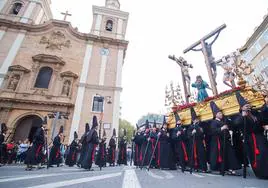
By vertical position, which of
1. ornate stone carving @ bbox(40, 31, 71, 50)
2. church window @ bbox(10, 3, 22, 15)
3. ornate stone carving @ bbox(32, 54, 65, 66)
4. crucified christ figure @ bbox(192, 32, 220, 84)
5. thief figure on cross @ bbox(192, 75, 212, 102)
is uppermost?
church window @ bbox(10, 3, 22, 15)

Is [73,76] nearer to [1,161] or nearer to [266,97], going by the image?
[1,161]

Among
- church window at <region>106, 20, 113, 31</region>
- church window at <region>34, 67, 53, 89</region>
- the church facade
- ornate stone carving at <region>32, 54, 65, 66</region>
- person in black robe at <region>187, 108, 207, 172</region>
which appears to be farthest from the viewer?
church window at <region>106, 20, 113, 31</region>

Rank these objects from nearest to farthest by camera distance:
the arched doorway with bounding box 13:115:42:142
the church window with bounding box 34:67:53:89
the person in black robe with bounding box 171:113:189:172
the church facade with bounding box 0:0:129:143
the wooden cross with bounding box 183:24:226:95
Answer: the person in black robe with bounding box 171:113:189:172, the wooden cross with bounding box 183:24:226:95, the arched doorway with bounding box 13:115:42:142, the church facade with bounding box 0:0:129:143, the church window with bounding box 34:67:53:89

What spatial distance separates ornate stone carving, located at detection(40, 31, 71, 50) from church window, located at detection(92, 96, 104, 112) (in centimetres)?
870

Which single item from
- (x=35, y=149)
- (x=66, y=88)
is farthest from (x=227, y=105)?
(x=66, y=88)

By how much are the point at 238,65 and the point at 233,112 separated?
89.5 inches

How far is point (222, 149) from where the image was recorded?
5262 mm

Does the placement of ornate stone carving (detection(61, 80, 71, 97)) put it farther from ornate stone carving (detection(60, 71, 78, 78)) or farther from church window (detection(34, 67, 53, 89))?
church window (detection(34, 67, 53, 89))

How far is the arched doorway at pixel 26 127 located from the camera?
18.2m

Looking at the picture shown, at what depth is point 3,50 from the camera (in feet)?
69.9

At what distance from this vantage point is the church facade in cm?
1855

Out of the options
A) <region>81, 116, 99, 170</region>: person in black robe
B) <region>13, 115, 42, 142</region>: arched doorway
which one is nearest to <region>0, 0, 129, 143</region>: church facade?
<region>13, 115, 42, 142</region>: arched doorway

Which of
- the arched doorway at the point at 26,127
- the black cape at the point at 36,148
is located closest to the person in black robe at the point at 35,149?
the black cape at the point at 36,148

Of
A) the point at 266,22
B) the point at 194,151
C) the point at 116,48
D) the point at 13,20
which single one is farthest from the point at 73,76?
the point at 266,22
